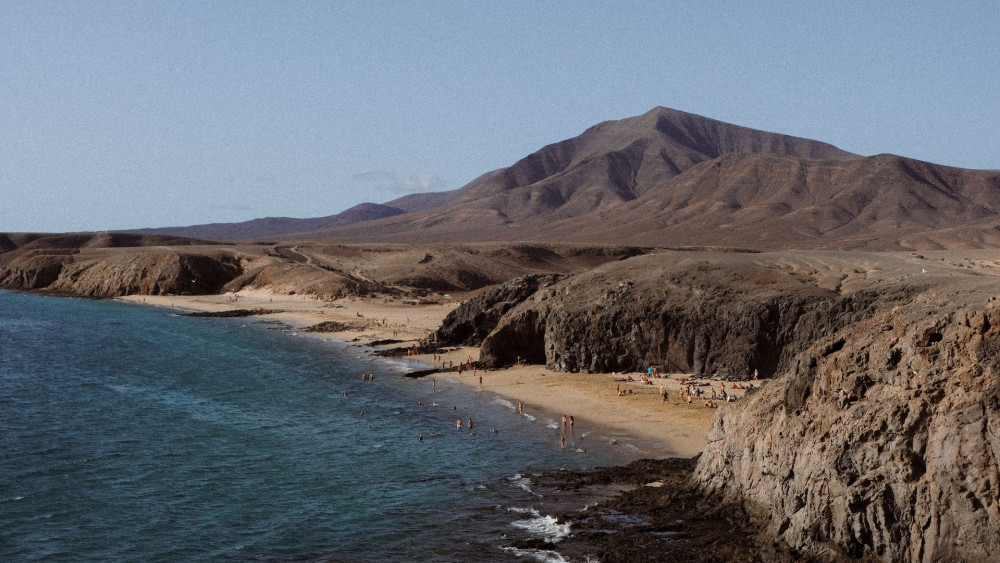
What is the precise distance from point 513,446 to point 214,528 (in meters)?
13.7

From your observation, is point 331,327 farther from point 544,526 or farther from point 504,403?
point 544,526

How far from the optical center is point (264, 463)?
35219 millimetres

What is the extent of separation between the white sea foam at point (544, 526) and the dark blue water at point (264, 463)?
0.10 m

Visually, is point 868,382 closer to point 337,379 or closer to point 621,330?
point 621,330

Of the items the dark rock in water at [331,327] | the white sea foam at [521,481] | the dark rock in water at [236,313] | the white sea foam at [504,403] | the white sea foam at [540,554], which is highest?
the dark rock in water at [236,313]

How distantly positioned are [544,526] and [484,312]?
39.3m

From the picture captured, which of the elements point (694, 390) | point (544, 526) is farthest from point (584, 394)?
point (544, 526)

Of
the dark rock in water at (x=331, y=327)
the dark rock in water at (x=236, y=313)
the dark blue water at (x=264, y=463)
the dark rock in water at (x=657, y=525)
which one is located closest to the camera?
the dark rock in water at (x=657, y=525)

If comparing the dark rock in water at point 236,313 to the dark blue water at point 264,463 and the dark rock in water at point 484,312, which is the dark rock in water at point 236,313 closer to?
the dark blue water at point 264,463

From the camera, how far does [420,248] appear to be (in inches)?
5925

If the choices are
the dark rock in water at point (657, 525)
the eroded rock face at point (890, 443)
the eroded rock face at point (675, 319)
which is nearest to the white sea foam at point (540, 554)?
the dark rock in water at point (657, 525)

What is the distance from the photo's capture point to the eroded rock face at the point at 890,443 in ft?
63.2

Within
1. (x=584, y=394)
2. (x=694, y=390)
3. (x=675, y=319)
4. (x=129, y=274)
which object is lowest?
(x=584, y=394)

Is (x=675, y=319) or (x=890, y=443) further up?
(x=675, y=319)
